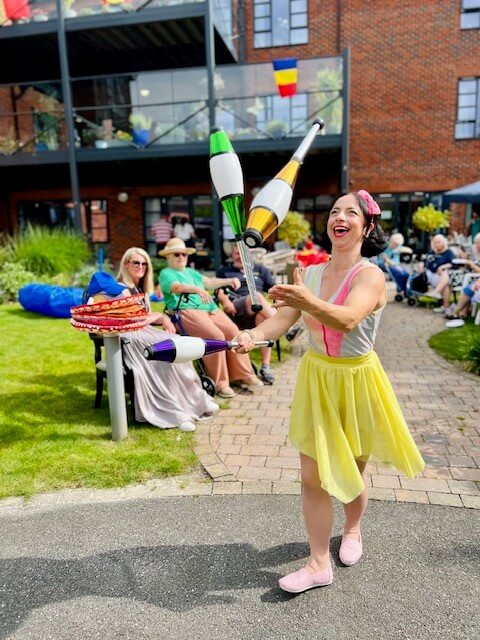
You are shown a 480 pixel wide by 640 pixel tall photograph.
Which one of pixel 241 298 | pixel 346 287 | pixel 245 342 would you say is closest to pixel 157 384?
pixel 241 298

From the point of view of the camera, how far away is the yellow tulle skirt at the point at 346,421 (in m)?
2.22

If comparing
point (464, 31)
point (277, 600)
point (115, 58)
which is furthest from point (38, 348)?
point (464, 31)

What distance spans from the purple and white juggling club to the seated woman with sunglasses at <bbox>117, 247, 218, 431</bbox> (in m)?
1.97

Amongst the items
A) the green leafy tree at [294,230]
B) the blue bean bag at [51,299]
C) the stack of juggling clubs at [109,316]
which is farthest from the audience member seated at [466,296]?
the blue bean bag at [51,299]

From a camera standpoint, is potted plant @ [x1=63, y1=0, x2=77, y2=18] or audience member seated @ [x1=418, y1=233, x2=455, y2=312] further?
potted plant @ [x1=63, y1=0, x2=77, y2=18]

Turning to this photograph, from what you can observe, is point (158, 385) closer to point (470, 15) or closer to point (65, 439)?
point (65, 439)

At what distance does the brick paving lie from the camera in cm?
325

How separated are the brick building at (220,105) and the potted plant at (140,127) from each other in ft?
0.33

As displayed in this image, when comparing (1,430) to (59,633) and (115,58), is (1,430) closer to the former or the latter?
(59,633)

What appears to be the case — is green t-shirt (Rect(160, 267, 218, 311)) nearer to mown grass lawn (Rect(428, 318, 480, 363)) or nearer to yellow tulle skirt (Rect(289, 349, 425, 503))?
yellow tulle skirt (Rect(289, 349, 425, 503))

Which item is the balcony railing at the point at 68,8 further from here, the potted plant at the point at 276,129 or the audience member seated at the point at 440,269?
the audience member seated at the point at 440,269

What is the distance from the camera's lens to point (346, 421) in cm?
230

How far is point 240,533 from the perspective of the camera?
110 inches

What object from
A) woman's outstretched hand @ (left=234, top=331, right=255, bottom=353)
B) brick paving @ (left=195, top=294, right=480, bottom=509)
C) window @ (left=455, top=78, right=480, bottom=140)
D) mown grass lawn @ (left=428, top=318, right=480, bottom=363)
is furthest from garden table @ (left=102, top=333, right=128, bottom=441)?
window @ (left=455, top=78, right=480, bottom=140)
